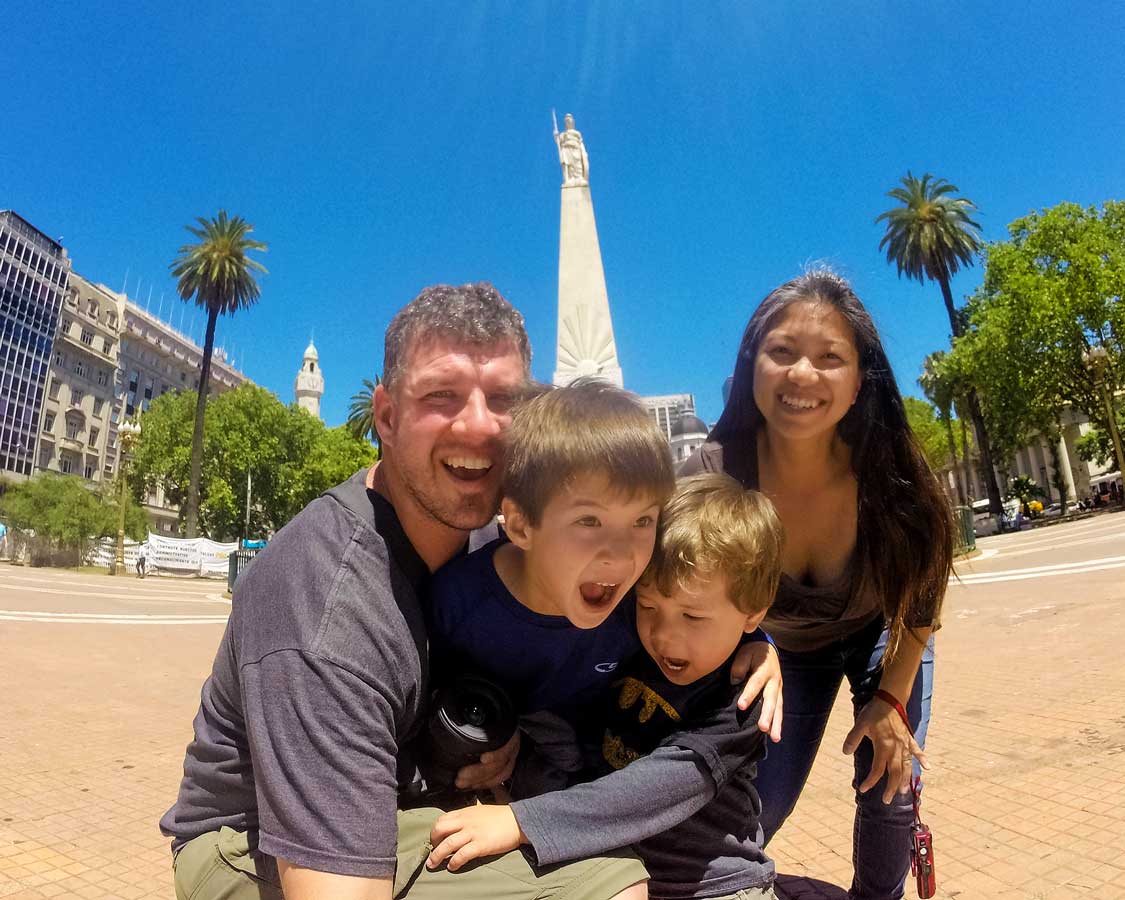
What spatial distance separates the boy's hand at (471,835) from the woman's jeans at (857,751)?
147 centimetres

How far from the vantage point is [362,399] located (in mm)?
48906

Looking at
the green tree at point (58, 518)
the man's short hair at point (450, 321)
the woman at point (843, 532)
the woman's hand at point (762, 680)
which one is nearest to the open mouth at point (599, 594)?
the woman's hand at point (762, 680)

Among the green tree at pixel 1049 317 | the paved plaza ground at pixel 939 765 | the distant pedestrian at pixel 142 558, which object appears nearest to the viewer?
the paved plaza ground at pixel 939 765

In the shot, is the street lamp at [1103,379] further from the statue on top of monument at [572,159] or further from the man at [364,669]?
the man at [364,669]

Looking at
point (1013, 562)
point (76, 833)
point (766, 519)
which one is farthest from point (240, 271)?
point (766, 519)

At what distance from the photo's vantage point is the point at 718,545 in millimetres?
1749

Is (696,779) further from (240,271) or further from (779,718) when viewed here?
(240,271)

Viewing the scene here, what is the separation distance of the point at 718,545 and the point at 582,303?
88.3 feet

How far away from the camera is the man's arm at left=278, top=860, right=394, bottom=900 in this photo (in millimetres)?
1275

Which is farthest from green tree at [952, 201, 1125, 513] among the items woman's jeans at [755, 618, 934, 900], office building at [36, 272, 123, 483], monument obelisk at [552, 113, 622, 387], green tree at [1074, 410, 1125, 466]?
office building at [36, 272, 123, 483]

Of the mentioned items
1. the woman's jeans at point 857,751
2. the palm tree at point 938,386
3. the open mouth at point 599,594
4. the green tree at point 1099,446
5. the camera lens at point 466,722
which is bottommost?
the woman's jeans at point 857,751

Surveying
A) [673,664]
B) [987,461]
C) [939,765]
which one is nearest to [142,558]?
[939,765]

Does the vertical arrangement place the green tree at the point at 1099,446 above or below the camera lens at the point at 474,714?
above

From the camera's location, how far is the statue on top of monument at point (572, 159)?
30641 mm
